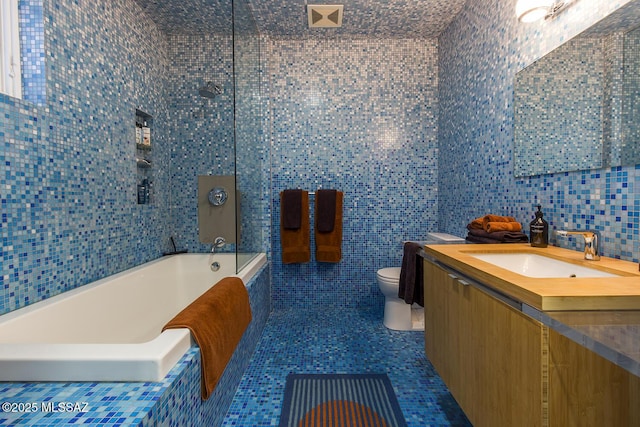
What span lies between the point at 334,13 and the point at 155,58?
58.0 inches

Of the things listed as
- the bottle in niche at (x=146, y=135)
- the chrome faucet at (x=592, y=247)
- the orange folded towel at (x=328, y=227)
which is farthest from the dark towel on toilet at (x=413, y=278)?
the bottle in niche at (x=146, y=135)

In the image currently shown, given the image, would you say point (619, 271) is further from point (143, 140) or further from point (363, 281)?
point (143, 140)

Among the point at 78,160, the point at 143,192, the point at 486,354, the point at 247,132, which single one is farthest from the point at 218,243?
the point at 486,354

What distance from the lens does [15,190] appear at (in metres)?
1.25

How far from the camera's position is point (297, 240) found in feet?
9.44

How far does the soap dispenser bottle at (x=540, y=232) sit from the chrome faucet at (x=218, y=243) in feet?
6.96

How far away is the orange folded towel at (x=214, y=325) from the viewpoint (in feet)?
3.56

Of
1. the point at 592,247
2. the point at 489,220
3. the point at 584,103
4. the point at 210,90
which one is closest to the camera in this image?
the point at 592,247

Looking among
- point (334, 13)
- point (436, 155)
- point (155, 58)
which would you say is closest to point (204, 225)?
point (155, 58)

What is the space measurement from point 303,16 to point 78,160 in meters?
1.98

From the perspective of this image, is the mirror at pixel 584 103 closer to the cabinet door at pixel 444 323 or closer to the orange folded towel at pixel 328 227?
the cabinet door at pixel 444 323

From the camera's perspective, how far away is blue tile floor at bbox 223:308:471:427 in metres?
1.51

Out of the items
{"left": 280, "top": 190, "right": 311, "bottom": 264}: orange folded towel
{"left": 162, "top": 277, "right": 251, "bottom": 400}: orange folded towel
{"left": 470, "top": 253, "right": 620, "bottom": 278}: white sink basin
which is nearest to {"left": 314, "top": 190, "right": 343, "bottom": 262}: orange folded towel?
{"left": 280, "top": 190, "right": 311, "bottom": 264}: orange folded towel

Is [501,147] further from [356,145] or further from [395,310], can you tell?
[395,310]
